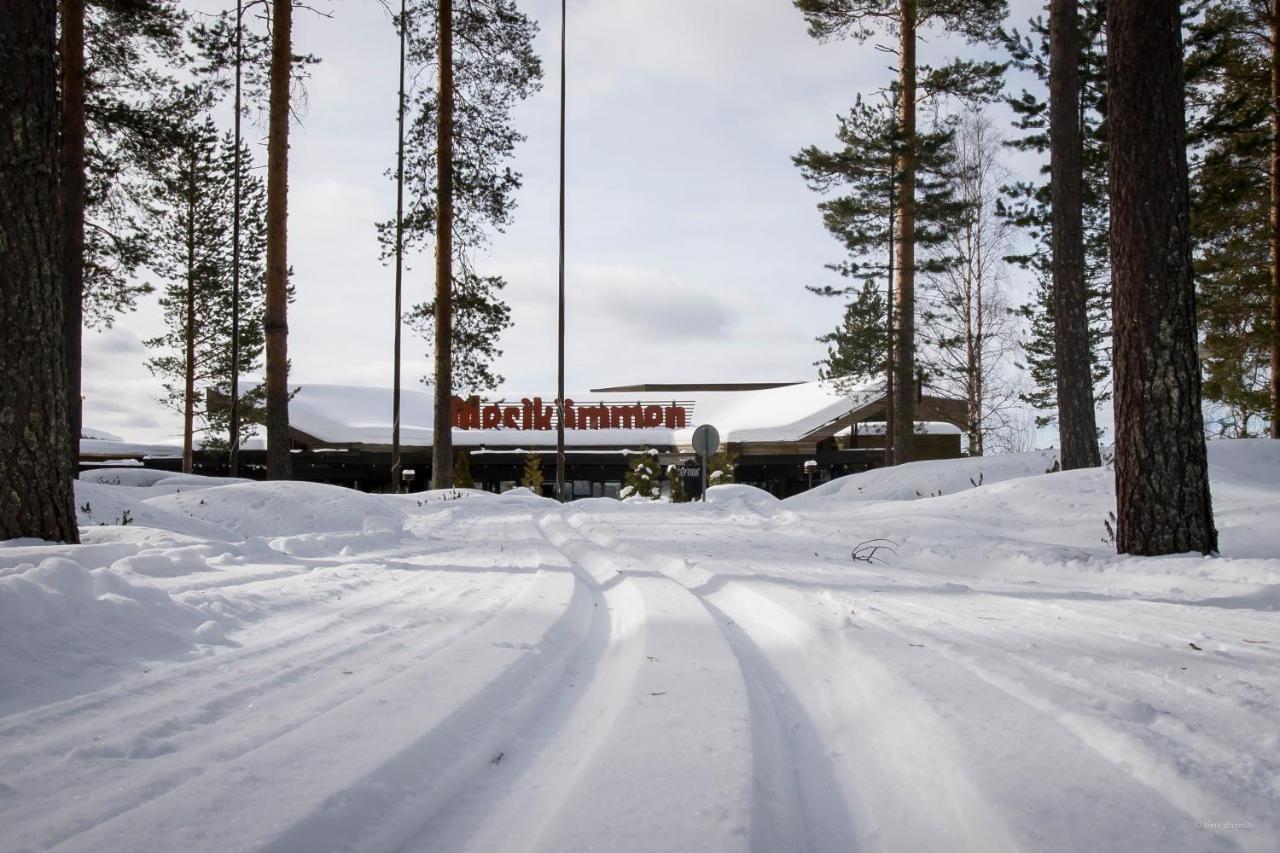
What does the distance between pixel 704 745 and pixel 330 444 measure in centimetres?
3134

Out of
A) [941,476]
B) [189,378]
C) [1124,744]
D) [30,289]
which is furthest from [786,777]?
[189,378]

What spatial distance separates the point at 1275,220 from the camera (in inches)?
647

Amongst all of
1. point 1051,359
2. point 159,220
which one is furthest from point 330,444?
point 1051,359

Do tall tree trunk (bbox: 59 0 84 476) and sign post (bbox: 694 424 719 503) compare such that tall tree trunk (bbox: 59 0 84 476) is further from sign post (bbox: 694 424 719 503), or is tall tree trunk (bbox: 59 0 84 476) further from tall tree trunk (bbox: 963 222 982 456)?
tall tree trunk (bbox: 963 222 982 456)

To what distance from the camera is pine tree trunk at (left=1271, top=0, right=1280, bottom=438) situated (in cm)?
1606

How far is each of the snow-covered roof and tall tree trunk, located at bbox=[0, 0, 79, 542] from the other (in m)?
23.9

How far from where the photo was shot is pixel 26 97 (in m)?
4.66

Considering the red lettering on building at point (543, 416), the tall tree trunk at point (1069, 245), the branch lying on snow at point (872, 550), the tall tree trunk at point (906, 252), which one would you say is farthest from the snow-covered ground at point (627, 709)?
the red lettering on building at point (543, 416)

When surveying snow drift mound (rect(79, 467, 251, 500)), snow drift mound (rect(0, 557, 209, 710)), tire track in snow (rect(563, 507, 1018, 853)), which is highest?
snow drift mound (rect(79, 467, 251, 500))

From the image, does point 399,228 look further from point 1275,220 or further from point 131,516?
point 1275,220

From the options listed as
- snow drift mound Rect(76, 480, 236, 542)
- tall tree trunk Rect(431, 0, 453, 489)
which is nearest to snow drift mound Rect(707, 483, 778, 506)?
tall tree trunk Rect(431, 0, 453, 489)

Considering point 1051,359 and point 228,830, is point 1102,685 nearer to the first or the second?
point 228,830

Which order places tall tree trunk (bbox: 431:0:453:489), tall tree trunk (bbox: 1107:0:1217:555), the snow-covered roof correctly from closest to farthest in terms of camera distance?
tall tree trunk (bbox: 1107:0:1217:555) < tall tree trunk (bbox: 431:0:453:489) < the snow-covered roof

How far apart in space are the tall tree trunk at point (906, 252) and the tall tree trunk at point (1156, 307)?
518 inches
